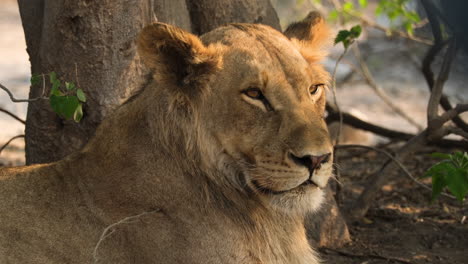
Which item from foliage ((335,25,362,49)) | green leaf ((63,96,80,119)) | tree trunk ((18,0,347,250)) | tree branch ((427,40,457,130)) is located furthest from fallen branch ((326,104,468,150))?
green leaf ((63,96,80,119))

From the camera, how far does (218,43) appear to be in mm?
3482

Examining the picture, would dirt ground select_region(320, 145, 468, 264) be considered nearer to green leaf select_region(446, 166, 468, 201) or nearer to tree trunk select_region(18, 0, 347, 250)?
tree trunk select_region(18, 0, 347, 250)

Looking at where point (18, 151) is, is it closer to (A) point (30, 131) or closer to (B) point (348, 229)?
(A) point (30, 131)

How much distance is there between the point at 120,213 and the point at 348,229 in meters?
2.32

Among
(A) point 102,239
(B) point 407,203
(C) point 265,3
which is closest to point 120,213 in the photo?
(A) point 102,239

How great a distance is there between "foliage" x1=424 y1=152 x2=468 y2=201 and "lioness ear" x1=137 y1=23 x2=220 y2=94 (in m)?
1.43

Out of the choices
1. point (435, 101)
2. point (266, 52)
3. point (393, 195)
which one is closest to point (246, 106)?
point (266, 52)

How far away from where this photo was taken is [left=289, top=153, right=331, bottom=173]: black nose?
310cm

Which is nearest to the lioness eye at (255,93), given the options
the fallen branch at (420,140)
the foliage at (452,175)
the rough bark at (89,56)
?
the foliage at (452,175)

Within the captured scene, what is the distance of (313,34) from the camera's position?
154 inches

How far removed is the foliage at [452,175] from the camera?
12.8 ft

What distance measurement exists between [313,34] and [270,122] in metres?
0.84

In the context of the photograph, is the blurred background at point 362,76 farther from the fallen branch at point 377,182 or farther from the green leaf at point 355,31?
the green leaf at point 355,31

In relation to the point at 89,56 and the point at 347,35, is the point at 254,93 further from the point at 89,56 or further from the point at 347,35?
the point at 347,35
